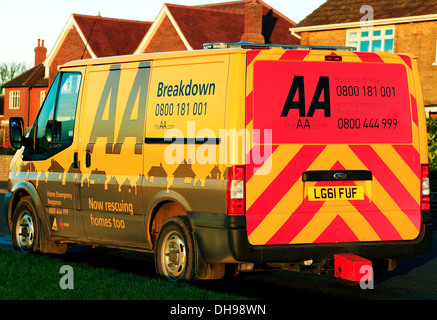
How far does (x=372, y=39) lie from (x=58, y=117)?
2396 centimetres

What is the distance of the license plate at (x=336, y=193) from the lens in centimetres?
858

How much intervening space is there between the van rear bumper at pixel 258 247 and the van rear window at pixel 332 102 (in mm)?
948

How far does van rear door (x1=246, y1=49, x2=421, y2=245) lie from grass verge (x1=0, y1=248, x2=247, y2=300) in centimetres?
88

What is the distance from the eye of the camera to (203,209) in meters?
8.59

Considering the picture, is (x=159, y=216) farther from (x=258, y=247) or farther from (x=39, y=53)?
(x=39, y=53)

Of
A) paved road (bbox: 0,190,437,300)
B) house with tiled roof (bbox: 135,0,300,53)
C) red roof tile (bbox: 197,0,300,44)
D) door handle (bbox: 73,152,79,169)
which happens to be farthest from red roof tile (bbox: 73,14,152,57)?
door handle (bbox: 73,152,79,169)

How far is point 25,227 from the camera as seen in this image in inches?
461

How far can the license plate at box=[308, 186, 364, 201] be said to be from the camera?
8578 millimetres

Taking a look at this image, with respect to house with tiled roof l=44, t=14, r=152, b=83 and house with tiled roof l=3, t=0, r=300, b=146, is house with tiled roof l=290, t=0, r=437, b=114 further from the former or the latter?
house with tiled roof l=44, t=14, r=152, b=83

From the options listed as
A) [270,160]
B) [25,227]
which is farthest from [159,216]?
[25,227]

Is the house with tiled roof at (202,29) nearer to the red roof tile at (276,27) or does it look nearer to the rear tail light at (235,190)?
the red roof tile at (276,27)

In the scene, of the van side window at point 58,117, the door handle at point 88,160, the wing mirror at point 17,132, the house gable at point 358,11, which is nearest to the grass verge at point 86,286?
the door handle at point 88,160

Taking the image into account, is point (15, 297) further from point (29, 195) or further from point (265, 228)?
point (29, 195)

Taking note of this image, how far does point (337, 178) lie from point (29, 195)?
4746 millimetres
